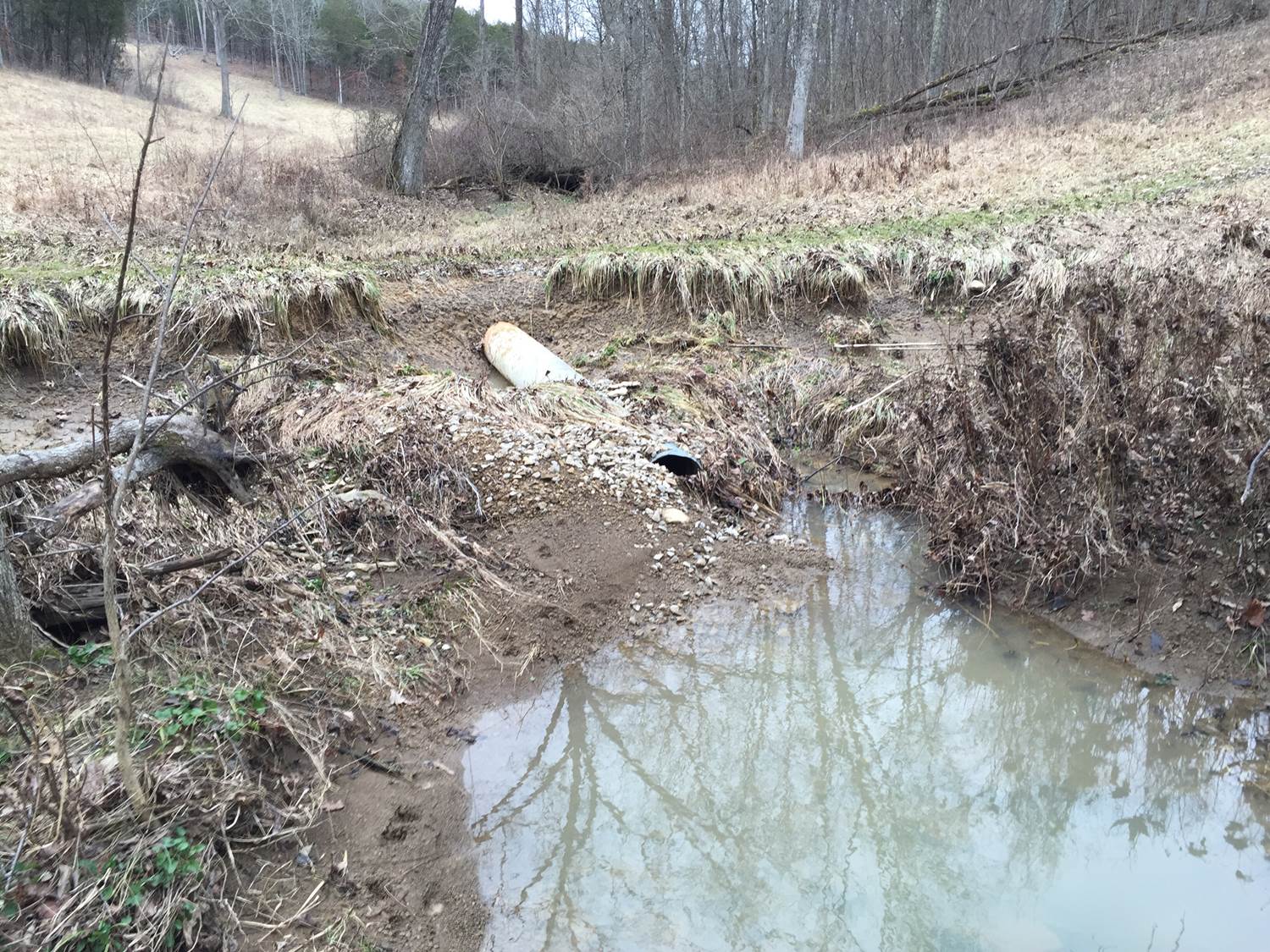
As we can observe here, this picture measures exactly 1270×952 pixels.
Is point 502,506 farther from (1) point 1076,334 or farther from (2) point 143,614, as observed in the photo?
(1) point 1076,334

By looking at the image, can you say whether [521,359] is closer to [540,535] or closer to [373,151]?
[540,535]

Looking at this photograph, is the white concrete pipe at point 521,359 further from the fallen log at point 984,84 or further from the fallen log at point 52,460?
the fallen log at point 984,84

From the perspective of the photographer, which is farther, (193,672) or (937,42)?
(937,42)

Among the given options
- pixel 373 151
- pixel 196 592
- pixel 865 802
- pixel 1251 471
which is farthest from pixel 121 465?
pixel 373 151

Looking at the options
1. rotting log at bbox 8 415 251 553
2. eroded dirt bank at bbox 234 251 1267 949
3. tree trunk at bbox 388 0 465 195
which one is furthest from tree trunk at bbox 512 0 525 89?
rotting log at bbox 8 415 251 553

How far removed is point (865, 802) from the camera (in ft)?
11.1

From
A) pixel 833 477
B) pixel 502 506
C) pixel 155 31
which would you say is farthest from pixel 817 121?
pixel 155 31

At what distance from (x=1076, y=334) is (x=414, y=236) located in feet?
29.8

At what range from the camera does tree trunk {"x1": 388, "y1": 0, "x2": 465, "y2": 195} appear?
1434 centimetres

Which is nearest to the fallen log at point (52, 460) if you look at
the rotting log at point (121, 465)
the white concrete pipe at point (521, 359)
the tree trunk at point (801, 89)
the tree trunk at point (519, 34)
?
the rotting log at point (121, 465)

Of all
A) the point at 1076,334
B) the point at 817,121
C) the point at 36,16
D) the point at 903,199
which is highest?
the point at 36,16

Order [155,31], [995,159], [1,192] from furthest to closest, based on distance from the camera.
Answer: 1. [155,31]
2. [995,159]
3. [1,192]

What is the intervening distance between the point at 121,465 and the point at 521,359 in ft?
13.3

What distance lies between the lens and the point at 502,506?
5.37 metres
